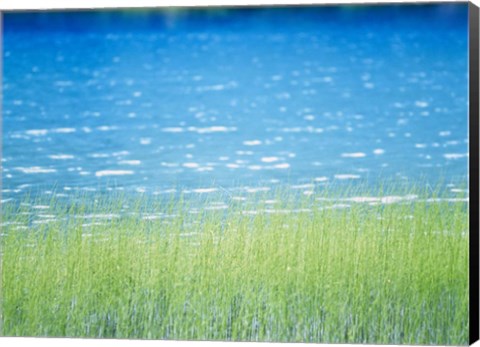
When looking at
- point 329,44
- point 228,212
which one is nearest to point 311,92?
point 329,44

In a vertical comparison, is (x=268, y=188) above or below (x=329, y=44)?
below

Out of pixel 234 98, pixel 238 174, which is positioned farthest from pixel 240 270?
pixel 234 98

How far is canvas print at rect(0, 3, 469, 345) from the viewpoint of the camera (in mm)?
9281

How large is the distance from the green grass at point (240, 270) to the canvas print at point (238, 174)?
0.04ft

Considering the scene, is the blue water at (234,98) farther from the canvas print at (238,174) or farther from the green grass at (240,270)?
the green grass at (240,270)

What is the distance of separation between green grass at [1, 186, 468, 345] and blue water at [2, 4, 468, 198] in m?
0.23

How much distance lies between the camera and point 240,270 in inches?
373

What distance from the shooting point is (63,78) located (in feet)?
32.1

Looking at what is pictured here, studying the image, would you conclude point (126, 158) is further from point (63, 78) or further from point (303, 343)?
point (303, 343)

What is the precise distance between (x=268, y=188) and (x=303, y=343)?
1115 mm

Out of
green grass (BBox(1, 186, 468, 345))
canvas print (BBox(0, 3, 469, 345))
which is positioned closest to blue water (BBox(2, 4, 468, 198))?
canvas print (BBox(0, 3, 469, 345))

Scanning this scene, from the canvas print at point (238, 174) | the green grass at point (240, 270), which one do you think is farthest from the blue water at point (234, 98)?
the green grass at point (240, 270)

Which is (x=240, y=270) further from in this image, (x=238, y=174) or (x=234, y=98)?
(x=234, y=98)

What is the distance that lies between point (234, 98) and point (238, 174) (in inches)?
21.5
